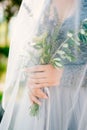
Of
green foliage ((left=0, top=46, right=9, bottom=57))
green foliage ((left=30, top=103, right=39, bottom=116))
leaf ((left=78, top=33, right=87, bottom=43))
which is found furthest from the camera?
green foliage ((left=0, top=46, right=9, bottom=57))

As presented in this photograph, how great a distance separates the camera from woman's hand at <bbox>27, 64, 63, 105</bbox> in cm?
199

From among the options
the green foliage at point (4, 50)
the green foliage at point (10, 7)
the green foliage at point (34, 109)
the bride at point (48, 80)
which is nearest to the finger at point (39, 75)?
the bride at point (48, 80)

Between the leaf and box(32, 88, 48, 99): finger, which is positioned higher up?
the leaf

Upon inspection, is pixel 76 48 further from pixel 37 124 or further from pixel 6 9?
pixel 6 9

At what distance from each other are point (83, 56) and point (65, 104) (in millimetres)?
234

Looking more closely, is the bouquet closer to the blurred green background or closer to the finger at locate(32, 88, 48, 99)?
the finger at locate(32, 88, 48, 99)

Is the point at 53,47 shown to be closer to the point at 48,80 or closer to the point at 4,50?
the point at 48,80

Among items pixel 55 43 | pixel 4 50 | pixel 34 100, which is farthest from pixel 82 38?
pixel 4 50

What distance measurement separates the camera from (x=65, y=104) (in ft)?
6.58

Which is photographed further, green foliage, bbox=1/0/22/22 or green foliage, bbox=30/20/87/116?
green foliage, bbox=1/0/22/22

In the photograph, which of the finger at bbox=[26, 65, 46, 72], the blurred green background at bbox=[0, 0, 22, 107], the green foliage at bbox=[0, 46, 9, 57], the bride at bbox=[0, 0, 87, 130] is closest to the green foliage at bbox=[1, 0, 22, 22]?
the blurred green background at bbox=[0, 0, 22, 107]

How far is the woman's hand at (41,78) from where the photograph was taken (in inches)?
78.2

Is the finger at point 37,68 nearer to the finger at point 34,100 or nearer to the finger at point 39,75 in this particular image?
the finger at point 39,75

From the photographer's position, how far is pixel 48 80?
2.00m
